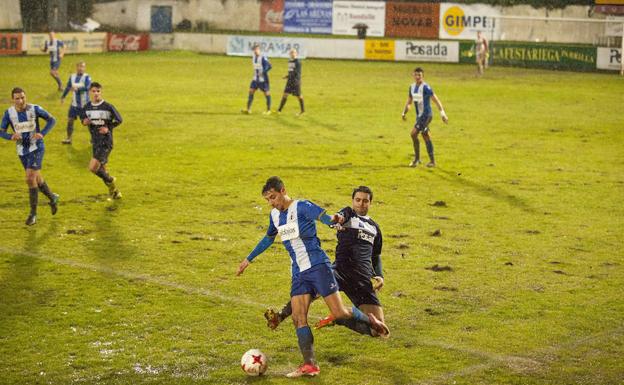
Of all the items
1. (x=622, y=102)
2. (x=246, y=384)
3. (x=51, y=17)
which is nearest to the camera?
(x=246, y=384)

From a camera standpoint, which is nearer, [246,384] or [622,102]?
[246,384]

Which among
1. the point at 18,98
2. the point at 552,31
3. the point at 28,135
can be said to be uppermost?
the point at 552,31

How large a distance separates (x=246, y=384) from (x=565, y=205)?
37.7 ft

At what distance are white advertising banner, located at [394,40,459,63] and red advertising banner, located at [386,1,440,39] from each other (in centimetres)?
395

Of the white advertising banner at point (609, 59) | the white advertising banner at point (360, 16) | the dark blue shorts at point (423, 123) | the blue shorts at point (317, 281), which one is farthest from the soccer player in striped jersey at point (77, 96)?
the white advertising banner at point (360, 16)

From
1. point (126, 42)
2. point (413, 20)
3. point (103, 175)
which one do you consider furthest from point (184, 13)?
point (103, 175)

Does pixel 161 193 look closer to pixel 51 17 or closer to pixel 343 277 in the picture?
pixel 343 277

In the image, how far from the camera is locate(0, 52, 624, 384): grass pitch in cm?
1049

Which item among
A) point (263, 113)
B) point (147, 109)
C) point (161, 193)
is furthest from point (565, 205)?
point (147, 109)

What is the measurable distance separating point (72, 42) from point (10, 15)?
8228mm

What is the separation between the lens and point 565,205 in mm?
19172

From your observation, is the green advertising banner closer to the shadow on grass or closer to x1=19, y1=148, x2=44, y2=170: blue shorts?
the shadow on grass

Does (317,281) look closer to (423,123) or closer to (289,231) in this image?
(289,231)

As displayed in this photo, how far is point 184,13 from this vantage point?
69625mm
